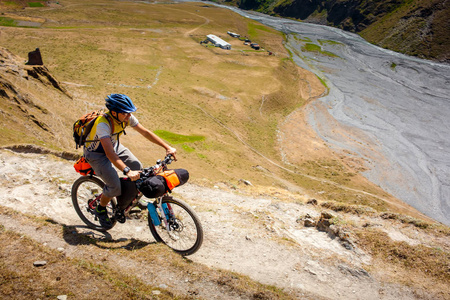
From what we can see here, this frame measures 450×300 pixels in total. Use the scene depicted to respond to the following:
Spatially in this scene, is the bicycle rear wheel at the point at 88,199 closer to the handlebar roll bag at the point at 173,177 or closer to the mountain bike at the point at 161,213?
the mountain bike at the point at 161,213

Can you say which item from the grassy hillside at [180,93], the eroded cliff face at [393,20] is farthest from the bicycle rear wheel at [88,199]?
the eroded cliff face at [393,20]

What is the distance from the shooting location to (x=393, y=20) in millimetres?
114188

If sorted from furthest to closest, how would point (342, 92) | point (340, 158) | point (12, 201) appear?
point (342, 92) < point (340, 158) < point (12, 201)

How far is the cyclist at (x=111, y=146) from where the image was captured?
20.5 feet

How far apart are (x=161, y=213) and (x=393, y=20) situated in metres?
140

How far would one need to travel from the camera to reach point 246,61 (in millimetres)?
78500

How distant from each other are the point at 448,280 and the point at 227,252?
6.03 metres

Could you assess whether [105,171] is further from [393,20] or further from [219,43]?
[393,20]

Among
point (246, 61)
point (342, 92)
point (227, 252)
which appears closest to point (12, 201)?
point (227, 252)

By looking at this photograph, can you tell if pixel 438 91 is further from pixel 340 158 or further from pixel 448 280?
pixel 448 280

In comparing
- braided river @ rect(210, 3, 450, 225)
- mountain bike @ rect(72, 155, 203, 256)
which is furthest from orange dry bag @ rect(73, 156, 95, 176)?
braided river @ rect(210, 3, 450, 225)

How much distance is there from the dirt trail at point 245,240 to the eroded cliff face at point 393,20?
360ft

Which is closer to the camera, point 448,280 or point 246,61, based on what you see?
point 448,280

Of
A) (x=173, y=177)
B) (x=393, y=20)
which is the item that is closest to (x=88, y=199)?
(x=173, y=177)
